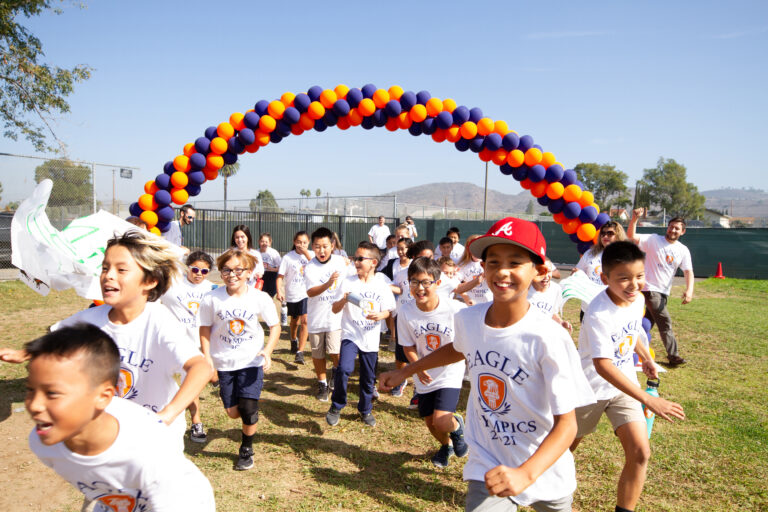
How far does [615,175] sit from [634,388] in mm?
82139

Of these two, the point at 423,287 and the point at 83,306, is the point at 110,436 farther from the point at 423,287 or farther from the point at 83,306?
the point at 83,306

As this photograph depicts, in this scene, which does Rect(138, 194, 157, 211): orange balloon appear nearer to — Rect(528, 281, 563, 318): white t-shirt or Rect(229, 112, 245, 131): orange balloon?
Rect(229, 112, 245, 131): orange balloon

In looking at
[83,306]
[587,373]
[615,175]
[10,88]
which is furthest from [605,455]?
[615,175]

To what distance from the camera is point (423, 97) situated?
7668mm

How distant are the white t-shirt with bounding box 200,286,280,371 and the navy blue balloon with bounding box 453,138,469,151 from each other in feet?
15.0

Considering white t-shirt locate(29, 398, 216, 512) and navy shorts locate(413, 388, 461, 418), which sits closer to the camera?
white t-shirt locate(29, 398, 216, 512)

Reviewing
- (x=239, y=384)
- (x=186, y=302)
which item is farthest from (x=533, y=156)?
(x=239, y=384)

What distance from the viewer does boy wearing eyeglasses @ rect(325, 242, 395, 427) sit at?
518 cm

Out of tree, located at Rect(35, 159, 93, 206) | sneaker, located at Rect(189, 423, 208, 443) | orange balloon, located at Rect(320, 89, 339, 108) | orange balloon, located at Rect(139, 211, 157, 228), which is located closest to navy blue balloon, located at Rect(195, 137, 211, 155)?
orange balloon, located at Rect(139, 211, 157, 228)

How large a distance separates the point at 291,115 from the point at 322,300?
319 centimetres

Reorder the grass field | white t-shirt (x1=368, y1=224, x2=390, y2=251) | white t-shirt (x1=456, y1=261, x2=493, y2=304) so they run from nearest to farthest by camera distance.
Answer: the grass field → white t-shirt (x1=456, y1=261, x2=493, y2=304) → white t-shirt (x1=368, y1=224, x2=390, y2=251)

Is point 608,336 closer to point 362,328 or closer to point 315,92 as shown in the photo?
point 362,328

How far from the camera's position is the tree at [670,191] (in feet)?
226

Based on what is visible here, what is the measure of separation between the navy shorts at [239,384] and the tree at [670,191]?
73619 millimetres
